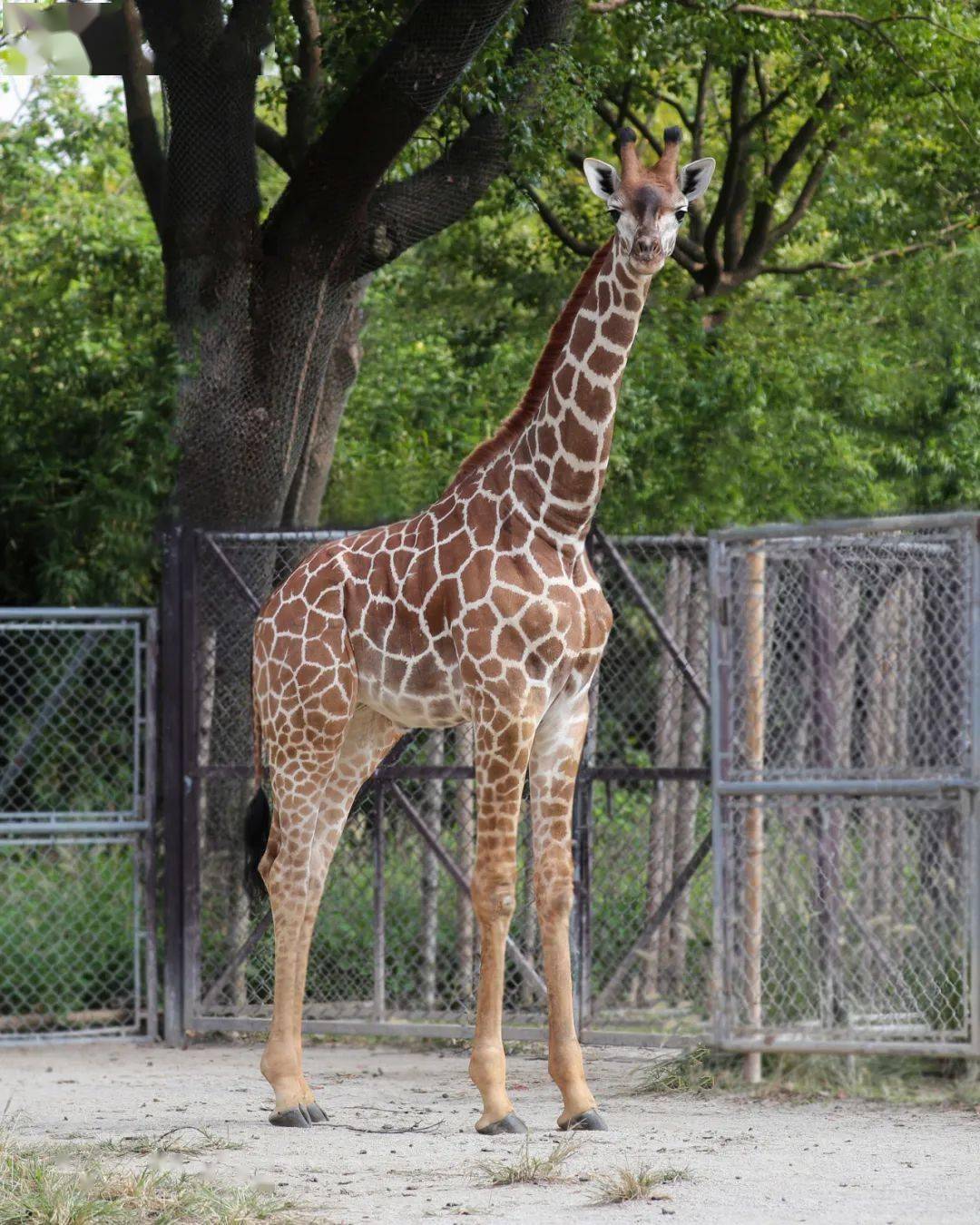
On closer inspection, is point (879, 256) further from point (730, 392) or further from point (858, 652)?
point (858, 652)

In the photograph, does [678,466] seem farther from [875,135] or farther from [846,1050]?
[846,1050]

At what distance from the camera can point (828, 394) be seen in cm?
1251

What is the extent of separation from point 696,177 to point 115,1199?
395 cm

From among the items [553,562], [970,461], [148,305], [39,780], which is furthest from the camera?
[970,461]

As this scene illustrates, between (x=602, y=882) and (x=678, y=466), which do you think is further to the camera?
(x=678, y=466)

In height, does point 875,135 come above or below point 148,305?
above

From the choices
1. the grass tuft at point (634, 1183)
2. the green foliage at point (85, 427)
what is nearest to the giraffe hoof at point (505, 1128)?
the grass tuft at point (634, 1183)

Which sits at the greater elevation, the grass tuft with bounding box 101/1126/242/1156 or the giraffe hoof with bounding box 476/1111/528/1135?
the giraffe hoof with bounding box 476/1111/528/1135

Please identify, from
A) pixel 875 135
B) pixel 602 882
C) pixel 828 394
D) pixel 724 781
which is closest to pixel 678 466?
pixel 828 394

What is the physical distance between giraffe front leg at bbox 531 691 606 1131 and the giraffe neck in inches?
28.5

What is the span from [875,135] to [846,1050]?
8.22 m

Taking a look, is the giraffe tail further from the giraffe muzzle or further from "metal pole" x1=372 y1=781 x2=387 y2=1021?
the giraffe muzzle

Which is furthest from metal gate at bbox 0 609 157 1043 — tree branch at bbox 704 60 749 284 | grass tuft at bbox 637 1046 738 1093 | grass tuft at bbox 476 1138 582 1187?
tree branch at bbox 704 60 749 284

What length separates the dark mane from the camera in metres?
6.41
